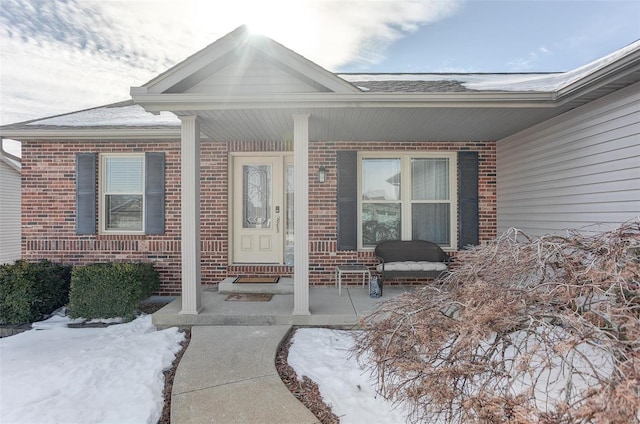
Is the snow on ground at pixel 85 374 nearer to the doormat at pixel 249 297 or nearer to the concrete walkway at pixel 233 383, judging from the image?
the concrete walkway at pixel 233 383

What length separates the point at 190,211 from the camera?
4180mm

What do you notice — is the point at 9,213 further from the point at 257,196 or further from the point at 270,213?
the point at 270,213

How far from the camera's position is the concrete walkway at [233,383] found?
2.43 meters

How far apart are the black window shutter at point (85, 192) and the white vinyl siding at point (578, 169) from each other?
7168mm

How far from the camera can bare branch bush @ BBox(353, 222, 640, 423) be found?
1.38 m

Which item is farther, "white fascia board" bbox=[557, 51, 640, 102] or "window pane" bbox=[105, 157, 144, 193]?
"window pane" bbox=[105, 157, 144, 193]

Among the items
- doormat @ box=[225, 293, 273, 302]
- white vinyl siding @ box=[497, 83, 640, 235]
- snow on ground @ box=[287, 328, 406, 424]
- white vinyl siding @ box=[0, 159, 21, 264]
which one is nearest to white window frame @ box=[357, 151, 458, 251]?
white vinyl siding @ box=[497, 83, 640, 235]

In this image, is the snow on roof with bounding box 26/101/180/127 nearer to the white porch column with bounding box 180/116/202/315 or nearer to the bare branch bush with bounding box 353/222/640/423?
the white porch column with bounding box 180/116/202/315

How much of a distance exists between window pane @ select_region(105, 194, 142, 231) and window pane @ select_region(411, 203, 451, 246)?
502 cm

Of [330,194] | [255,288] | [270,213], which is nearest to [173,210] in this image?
[270,213]

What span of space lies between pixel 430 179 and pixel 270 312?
366 centimetres

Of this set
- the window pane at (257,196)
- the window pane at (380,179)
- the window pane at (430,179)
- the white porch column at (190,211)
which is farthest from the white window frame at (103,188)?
the window pane at (430,179)

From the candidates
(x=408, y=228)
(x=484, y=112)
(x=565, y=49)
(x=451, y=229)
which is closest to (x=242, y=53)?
(x=484, y=112)

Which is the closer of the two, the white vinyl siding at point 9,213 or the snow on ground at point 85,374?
the snow on ground at point 85,374
